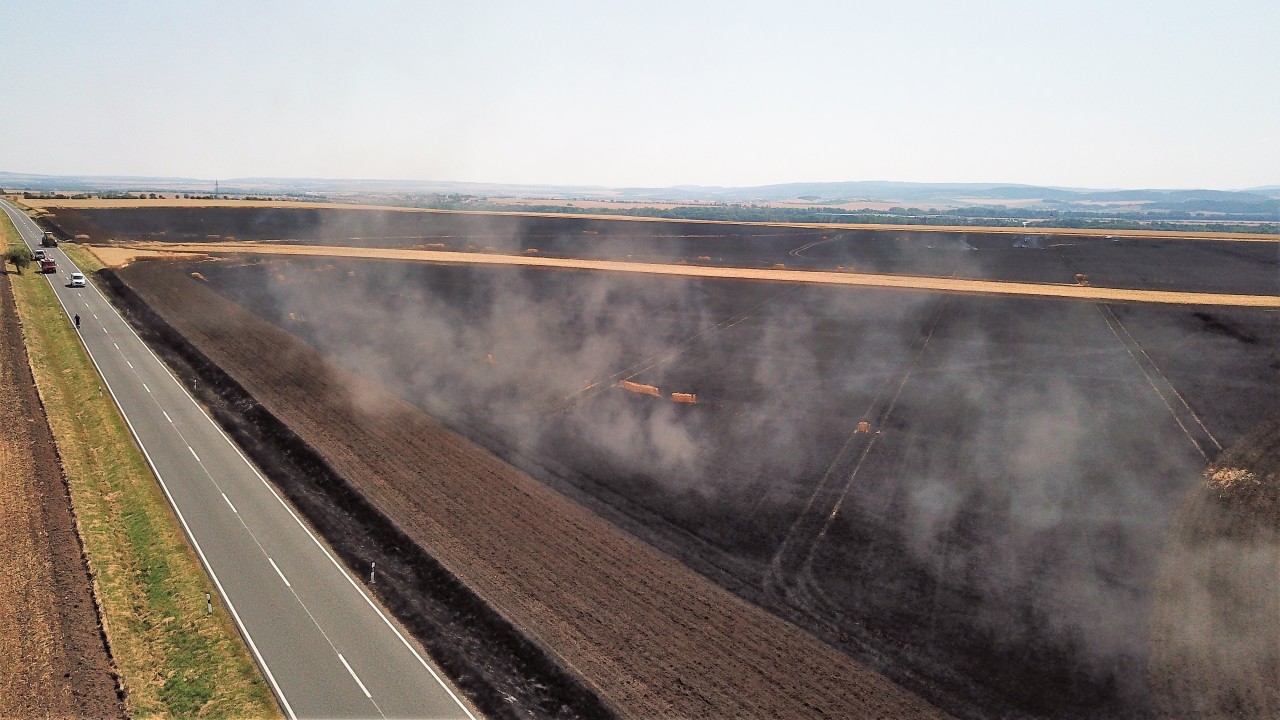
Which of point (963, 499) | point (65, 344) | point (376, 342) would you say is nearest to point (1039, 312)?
point (963, 499)

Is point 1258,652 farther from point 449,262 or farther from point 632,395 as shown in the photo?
point 449,262

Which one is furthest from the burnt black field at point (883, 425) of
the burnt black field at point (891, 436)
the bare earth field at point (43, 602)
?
the bare earth field at point (43, 602)

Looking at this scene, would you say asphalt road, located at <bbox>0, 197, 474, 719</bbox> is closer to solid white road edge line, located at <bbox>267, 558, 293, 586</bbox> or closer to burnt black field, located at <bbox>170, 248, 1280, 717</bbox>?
solid white road edge line, located at <bbox>267, 558, 293, 586</bbox>

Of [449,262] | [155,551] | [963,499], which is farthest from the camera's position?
[449,262]

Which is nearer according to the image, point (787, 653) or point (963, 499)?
point (787, 653)

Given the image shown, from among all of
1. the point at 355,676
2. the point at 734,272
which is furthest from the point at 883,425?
the point at 734,272

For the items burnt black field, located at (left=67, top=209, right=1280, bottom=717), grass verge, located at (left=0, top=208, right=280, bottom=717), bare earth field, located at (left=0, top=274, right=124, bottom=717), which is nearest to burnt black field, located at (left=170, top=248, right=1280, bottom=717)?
burnt black field, located at (left=67, top=209, right=1280, bottom=717)

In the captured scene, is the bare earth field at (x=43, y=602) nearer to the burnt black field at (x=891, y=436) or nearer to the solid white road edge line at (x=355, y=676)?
the solid white road edge line at (x=355, y=676)
